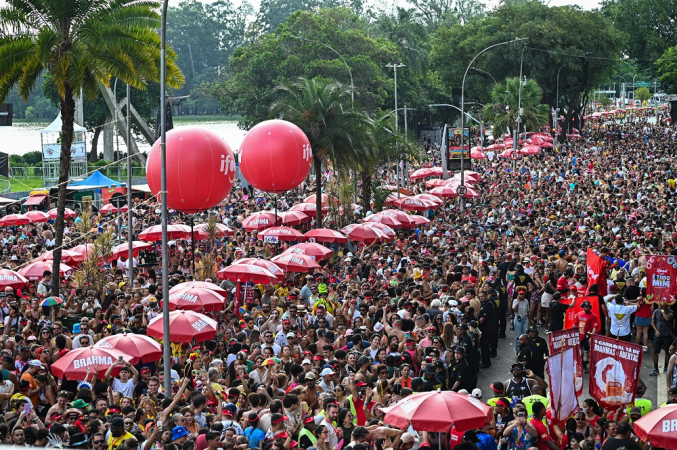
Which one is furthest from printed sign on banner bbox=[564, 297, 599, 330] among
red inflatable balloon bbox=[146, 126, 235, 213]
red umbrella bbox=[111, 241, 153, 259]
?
red umbrella bbox=[111, 241, 153, 259]

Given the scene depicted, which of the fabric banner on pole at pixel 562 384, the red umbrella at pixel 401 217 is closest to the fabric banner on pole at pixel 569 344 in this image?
the fabric banner on pole at pixel 562 384

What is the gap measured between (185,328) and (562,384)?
5.52 metres

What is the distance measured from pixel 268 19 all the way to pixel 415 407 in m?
107

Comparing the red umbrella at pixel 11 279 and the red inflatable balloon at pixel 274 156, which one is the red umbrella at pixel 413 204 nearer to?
the red inflatable balloon at pixel 274 156

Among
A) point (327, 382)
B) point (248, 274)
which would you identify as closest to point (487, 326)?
point (248, 274)

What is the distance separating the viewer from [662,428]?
28.5ft

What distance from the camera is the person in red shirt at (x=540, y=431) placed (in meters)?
9.63

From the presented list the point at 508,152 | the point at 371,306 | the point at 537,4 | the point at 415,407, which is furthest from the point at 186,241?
the point at 537,4

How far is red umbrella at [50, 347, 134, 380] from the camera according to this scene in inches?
457

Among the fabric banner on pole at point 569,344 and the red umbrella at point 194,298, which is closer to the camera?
the fabric banner on pole at point 569,344

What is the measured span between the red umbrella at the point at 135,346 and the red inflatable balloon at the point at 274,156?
28.8 ft

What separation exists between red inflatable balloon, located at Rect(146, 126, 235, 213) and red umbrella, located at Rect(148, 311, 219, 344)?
13.9 feet

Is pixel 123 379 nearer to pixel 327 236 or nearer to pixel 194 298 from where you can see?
pixel 194 298

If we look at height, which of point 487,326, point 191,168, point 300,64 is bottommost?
point 487,326
